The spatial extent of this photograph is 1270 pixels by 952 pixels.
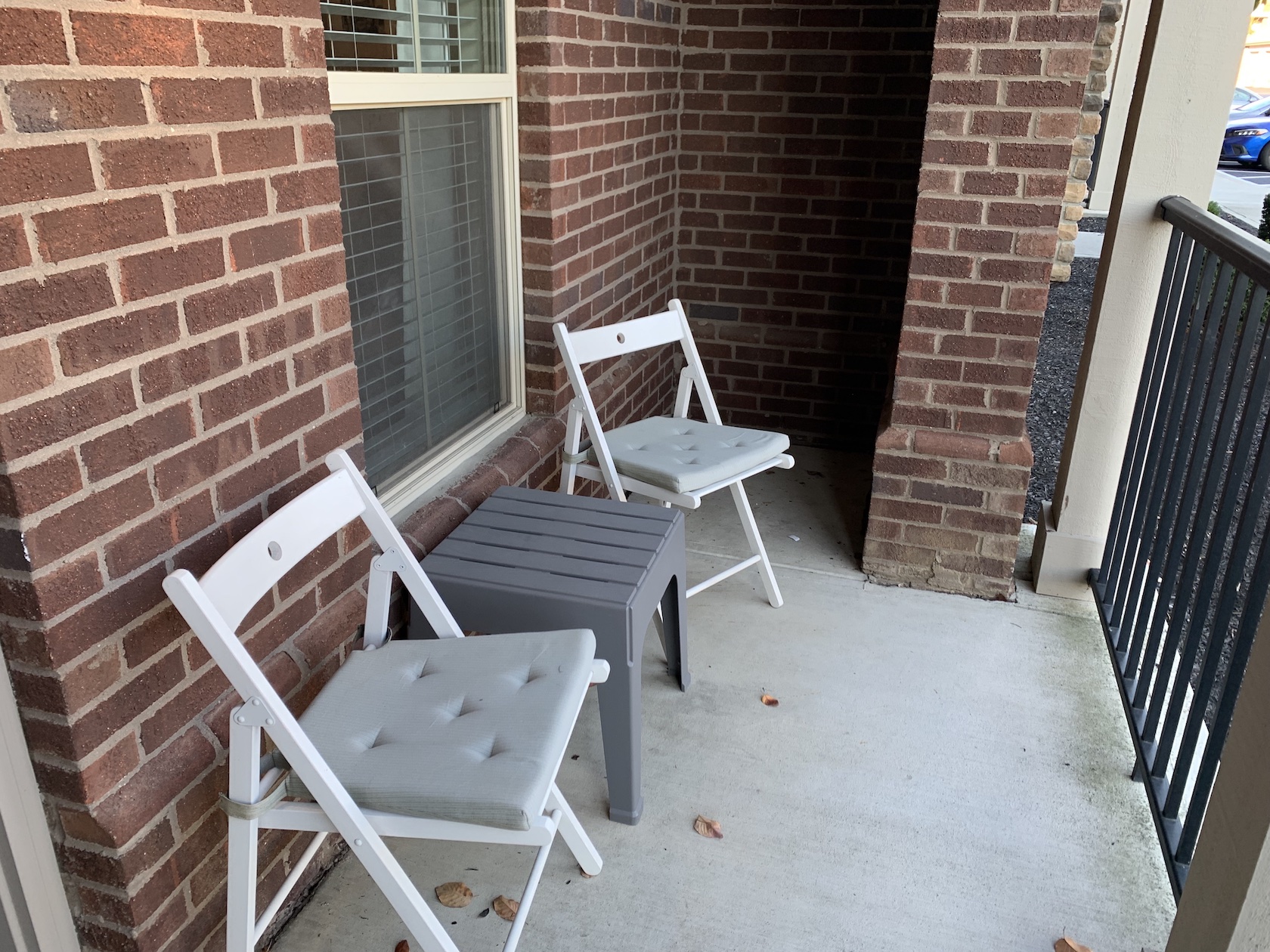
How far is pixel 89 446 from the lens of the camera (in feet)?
4.52

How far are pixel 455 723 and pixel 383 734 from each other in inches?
4.8

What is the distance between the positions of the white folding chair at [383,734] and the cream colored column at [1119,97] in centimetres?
1215

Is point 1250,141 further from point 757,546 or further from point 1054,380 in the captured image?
point 757,546

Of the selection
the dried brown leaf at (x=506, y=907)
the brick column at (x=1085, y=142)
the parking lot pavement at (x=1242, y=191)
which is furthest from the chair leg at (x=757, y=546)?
the parking lot pavement at (x=1242, y=191)

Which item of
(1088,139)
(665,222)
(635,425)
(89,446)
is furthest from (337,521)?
(1088,139)

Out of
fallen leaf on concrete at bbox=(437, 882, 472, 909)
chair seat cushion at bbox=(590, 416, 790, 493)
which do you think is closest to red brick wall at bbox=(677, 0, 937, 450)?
chair seat cushion at bbox=(590, 416, 790, 493)

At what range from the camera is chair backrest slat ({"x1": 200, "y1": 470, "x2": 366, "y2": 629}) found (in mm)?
→ 1499

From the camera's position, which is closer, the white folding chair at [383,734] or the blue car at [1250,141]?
the white folding chair at [383,734]

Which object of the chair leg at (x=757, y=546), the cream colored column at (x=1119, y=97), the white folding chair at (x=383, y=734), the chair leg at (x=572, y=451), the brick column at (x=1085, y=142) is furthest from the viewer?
the cream colored column at (x=1119, y=97)

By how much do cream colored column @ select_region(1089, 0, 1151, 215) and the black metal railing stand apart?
10.4 m

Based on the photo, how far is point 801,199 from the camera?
416 cm

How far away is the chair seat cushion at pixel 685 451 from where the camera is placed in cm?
268

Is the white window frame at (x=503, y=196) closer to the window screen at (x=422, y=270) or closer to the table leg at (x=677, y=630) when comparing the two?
the window screen at (x=422, y=270)

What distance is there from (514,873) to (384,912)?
269 millimetres
